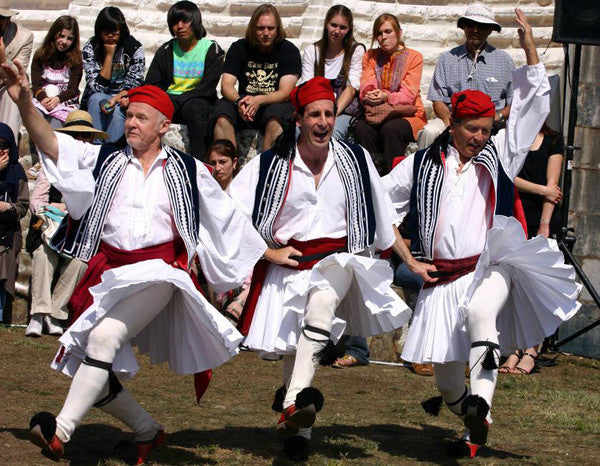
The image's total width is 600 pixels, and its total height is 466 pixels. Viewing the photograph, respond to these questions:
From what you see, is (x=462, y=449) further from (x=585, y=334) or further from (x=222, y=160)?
(x=585, y=334)

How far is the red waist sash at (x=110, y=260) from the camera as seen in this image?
21.0 ft

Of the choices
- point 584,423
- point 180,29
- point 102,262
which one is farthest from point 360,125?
point 102,262

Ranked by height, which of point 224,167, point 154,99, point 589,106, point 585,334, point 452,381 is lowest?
point 585,334

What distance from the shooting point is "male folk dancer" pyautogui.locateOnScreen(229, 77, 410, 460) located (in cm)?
684

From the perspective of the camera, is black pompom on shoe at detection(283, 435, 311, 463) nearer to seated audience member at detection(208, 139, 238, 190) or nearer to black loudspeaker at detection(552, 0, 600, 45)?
seated audience member at detection(208, 139, 238, 190)

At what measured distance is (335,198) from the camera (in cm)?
696

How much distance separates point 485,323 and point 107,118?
594 centimetres

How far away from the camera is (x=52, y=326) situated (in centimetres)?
→ 1036

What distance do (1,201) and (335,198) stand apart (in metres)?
4.32

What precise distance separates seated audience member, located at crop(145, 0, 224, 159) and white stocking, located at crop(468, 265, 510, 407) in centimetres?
504

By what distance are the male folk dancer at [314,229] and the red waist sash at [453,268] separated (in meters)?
0.30

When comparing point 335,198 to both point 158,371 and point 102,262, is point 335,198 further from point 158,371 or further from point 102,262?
point 158,371

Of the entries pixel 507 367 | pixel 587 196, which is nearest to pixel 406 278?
pixel 507 367

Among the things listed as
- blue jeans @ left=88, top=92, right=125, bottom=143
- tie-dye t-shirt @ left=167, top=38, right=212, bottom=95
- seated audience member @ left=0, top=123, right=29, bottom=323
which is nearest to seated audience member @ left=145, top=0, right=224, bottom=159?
tie-dye t-shirt @ left=167, top=38, right=212, bottom=95
